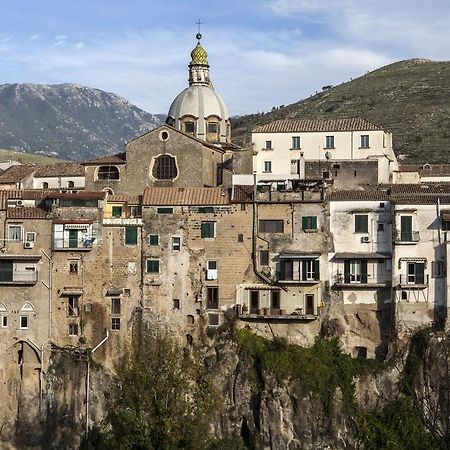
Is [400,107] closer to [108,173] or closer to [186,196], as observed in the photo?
[108,173]

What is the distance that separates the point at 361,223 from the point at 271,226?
631cm

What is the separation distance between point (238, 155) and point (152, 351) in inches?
761

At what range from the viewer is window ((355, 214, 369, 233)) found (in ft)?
228

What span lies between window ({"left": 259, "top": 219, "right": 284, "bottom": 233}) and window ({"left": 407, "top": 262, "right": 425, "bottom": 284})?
30.4 ft

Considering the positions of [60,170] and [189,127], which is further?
[60,170]

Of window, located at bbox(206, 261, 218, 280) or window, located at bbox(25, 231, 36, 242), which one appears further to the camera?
window, located at bbox(25, 231, 36, 242)

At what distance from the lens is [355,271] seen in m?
69.3

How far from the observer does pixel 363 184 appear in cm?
7744

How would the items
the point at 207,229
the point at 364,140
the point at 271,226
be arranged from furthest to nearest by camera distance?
the point at 364,140
the point at 207,229
the point at 271,226

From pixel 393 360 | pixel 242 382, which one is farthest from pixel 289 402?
pixel 393 360

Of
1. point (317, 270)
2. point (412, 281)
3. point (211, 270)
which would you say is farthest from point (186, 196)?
point (412, 281)

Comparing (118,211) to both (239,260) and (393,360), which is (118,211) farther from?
(393,360)

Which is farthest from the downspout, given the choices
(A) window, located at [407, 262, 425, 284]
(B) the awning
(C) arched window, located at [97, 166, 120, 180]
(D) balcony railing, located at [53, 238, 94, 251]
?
(C) arched window, located at [97, 166, 120, 180]

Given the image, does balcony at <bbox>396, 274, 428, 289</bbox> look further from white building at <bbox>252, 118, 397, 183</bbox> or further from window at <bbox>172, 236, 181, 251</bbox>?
window at <bbox>172, 236, 181, 251</bbox>
